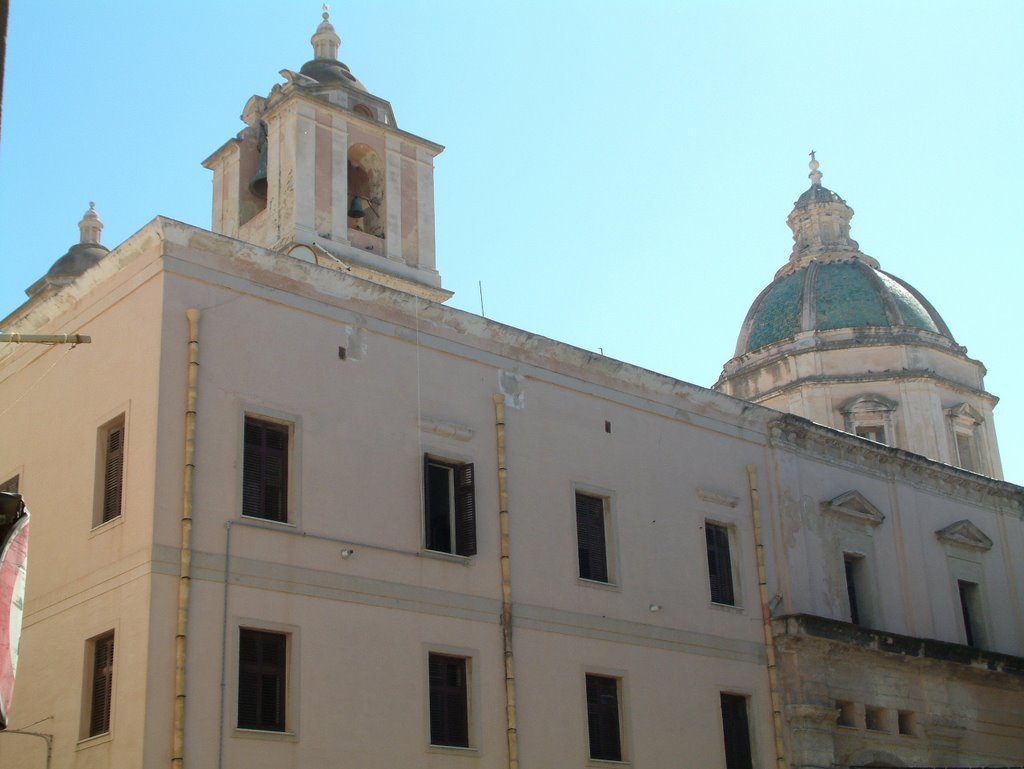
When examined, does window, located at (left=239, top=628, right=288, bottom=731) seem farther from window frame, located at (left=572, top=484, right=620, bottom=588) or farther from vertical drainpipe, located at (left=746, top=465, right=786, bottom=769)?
vertical drainpipe, located at (left=746, top=465, right=786, bottom=769)

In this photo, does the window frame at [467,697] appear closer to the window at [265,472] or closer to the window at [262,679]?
the window at [262,679]

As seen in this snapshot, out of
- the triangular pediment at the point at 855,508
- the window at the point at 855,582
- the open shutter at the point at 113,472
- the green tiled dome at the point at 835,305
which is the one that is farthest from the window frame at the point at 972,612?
the open shutter at the point at 113,472

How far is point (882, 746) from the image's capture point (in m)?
25.7

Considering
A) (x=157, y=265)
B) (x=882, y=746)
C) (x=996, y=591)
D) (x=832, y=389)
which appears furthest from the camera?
(x=832, y=389)

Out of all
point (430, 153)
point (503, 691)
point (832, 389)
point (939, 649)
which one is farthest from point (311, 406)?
point (832, 389)

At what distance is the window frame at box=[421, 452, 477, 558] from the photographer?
20922 millimetres

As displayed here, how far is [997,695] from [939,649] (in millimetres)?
2399

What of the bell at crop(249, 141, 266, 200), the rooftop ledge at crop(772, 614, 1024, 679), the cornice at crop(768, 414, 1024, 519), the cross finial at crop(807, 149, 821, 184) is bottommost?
the rooftop ledge at crop(772, 614, 1024, 679)

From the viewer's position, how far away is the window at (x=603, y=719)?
21.7 metres

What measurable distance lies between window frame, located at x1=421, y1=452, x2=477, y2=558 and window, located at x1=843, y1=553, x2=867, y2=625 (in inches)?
348

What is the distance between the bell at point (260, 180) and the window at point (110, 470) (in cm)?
1057

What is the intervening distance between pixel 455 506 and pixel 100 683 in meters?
5.55

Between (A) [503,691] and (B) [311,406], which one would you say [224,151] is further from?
(A) [503,691]

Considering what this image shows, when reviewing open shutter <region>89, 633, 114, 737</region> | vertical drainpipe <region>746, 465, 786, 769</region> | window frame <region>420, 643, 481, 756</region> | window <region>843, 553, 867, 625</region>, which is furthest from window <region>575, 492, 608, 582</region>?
open shutter <region>89, 633, 114, 737</region>
